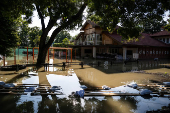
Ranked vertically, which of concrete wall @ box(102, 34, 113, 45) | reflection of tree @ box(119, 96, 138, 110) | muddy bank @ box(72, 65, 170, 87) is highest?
concrete wall @ box(102, 34, 113, 45)

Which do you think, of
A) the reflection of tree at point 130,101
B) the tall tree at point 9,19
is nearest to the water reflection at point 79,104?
the reflection of tree at point 130,101

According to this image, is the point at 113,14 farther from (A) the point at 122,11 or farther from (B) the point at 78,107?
(B) the point at 78,107

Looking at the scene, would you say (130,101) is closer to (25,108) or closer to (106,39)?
(25,108)

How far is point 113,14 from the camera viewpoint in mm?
8305

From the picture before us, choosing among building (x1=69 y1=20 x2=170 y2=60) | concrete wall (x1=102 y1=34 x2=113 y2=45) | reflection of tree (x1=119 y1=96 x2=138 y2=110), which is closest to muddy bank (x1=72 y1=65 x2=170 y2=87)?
reflection of tree (x1=119 y1=96 x2=138 y2=110)

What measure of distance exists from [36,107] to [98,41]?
2257cm

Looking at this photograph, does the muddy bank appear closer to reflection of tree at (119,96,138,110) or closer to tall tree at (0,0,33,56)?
reflection of tree at (119,96,138,110)

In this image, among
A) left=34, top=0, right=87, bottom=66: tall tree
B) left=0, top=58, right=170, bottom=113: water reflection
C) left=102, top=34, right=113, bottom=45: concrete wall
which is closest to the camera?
left=0, top=58, right=170, bottom=113: water reflection

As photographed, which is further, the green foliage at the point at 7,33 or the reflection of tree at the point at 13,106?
the green foliage at the point at 7,33

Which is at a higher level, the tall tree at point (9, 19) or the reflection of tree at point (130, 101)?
the tall tree at point (9, 19)

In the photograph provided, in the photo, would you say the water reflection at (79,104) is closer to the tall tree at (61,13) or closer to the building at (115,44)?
the tall tree at (61,13)

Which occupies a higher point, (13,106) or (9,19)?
(9,19)

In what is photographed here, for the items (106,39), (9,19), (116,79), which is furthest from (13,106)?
(106,39)

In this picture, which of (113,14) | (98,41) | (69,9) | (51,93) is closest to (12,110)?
(51,93)
